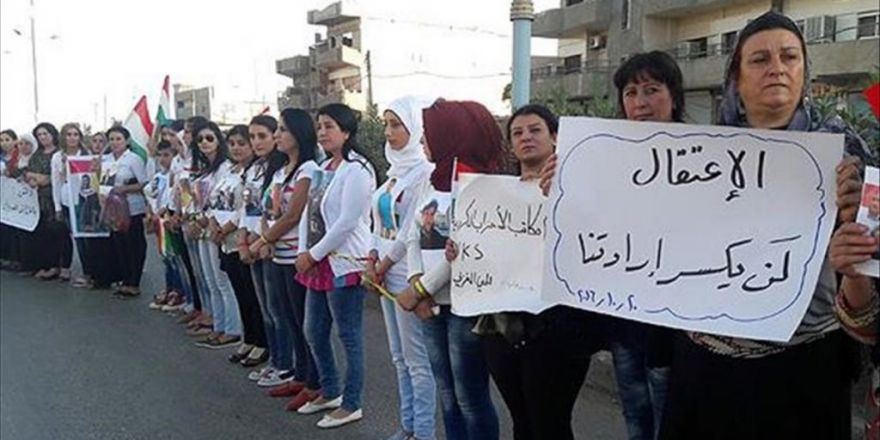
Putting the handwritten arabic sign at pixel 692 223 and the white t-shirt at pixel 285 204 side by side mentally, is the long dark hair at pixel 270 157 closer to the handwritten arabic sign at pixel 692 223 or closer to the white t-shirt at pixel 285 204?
the white t-shirt at pixel 285 204

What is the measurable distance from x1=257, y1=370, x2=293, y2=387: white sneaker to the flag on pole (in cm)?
361

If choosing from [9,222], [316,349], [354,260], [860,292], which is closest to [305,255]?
[354,260]

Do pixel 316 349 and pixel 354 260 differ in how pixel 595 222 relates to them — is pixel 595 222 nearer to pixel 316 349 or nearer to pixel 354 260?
pixel 354 260

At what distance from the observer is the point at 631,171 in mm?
1961

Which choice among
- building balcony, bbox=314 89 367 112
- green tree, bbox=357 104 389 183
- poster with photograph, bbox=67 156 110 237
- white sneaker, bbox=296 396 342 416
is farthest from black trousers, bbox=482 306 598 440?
poster with photograph, bbox=67 156 110 237

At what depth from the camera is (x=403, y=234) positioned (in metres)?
3.42

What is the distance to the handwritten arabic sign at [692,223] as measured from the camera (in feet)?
5.56

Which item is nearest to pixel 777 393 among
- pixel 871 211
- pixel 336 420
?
pixel 871 211

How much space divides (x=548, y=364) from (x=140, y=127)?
621 centimetres

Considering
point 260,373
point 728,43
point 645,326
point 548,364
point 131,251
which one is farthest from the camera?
point 131,251

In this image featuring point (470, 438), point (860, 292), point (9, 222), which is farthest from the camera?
point (9, 222)

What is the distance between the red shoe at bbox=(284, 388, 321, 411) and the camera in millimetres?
4367

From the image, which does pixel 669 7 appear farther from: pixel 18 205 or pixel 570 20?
pixel 570 20

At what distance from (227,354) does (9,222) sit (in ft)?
15.7
